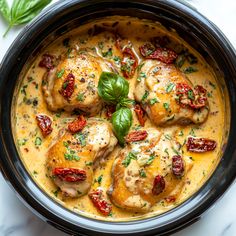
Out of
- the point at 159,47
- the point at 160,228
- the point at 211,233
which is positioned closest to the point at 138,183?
the point at 160,228

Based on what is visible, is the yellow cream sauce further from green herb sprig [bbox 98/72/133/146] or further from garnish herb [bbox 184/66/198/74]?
green herb sprig [bbox 98/72/133/146]

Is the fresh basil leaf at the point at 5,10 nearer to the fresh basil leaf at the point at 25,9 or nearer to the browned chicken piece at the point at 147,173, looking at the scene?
the fresh basil leaf at the point at 25,9

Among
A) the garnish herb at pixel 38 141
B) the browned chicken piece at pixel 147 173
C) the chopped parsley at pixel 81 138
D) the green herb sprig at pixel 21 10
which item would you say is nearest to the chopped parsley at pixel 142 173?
the browned chicken piece at pixel 147 173

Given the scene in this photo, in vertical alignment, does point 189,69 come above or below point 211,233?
above

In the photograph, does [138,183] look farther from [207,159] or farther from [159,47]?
[159,47]

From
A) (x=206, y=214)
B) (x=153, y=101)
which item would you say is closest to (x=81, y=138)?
(x=153, y=101)

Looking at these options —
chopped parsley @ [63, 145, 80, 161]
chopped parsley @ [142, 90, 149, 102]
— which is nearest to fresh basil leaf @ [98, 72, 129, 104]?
chopped parsley @ [142, 90, 149, 102]
